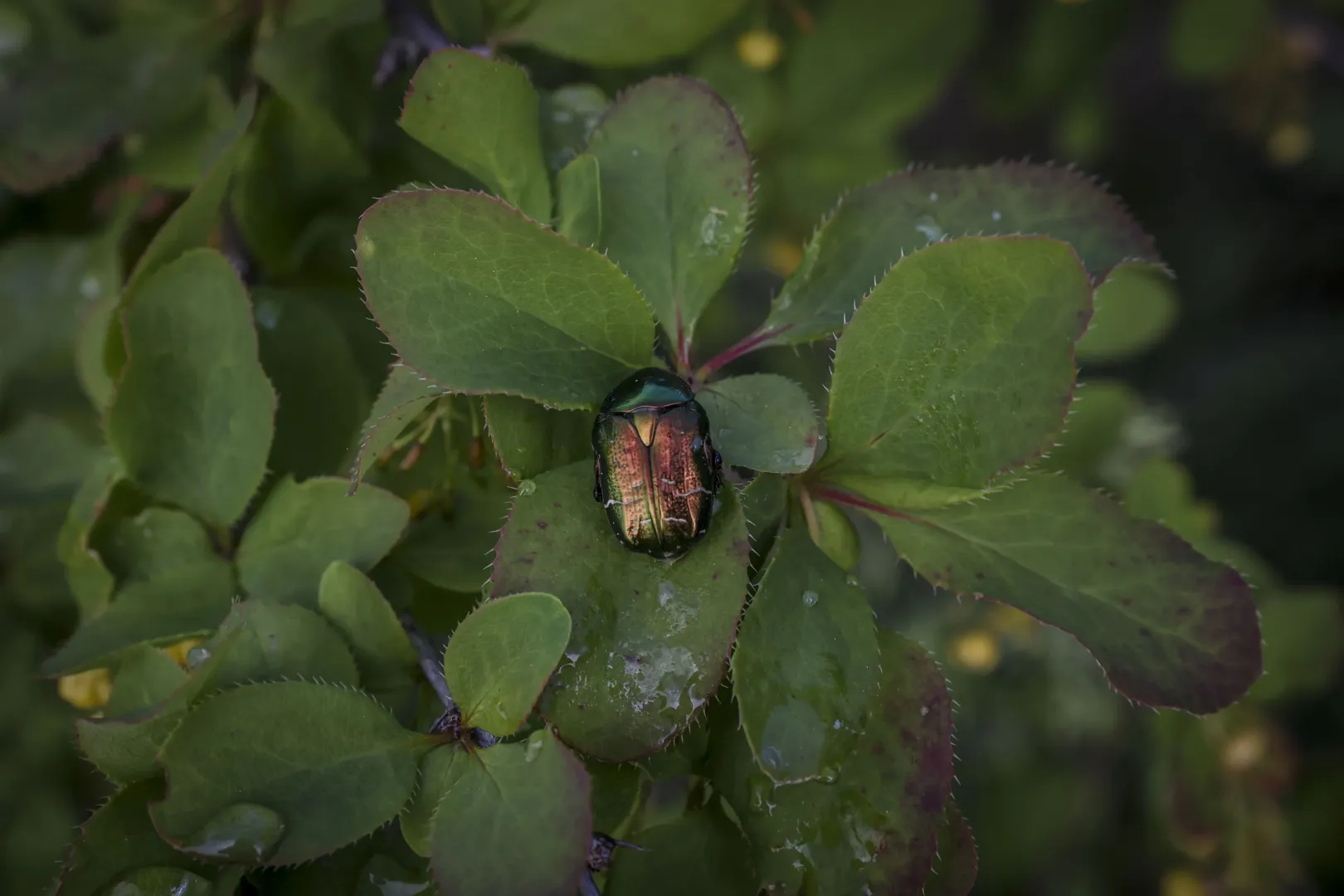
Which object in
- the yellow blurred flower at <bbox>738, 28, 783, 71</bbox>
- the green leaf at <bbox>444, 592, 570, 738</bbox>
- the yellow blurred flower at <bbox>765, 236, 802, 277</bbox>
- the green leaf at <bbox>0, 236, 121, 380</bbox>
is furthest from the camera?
the yellow blurred flower at <bbox>765, 236, 802, 277</bbox>

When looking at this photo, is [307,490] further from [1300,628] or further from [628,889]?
[1300,628]

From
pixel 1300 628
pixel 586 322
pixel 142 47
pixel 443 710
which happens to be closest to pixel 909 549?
pixel 586 322

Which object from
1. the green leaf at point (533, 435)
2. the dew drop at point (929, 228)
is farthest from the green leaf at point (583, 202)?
the dew drop at point (929, 228)

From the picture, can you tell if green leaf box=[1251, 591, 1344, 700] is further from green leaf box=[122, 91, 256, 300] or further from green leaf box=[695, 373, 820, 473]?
green leaf box=[122, 91, 256, 300]

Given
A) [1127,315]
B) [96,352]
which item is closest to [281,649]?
[96,352]

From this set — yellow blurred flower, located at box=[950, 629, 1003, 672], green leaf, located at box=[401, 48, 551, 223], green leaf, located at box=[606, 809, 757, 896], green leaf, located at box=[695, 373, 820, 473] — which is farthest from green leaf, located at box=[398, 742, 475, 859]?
yellow blurred flower, located at box=[950, 629, 1003, 672]

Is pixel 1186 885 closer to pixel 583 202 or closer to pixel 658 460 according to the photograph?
pixel 658 460

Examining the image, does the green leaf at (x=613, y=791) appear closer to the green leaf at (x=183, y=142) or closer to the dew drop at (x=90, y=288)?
the green leaf at (x=183, y=142)
